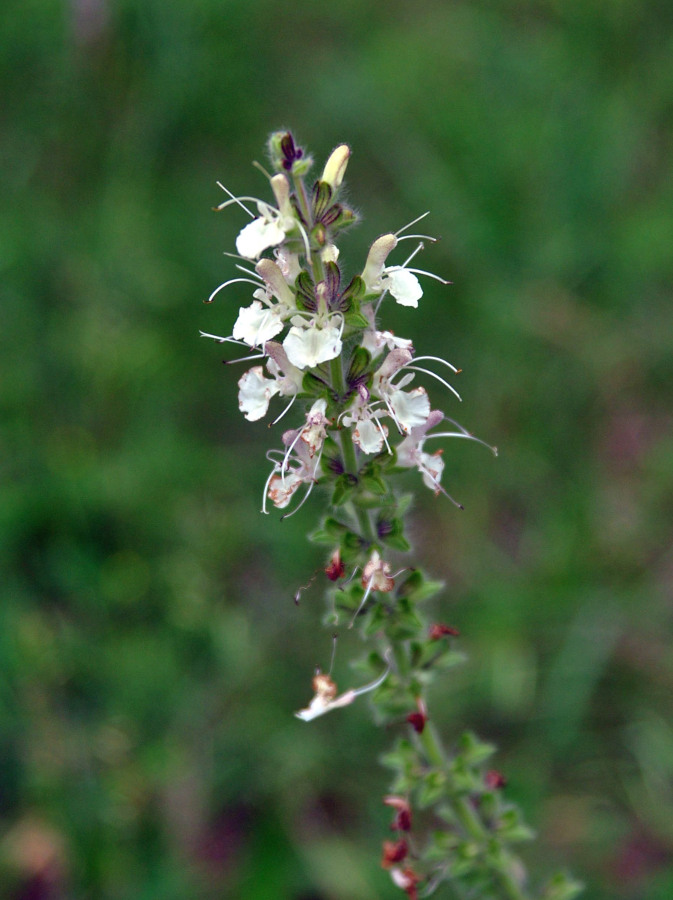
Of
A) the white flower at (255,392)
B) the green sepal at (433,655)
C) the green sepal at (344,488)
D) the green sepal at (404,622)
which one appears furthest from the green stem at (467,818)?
the white flower at (255,392)

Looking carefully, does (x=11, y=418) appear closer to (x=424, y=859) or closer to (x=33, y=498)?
(x=33, y=498)

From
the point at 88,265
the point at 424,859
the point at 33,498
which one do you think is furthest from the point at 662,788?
the point at 88,265

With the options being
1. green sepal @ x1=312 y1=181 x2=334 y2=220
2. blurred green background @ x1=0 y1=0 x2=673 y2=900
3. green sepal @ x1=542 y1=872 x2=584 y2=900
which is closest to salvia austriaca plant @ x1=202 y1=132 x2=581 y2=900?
green sepal @ x1=312 y1=181 x2=334 y2=220

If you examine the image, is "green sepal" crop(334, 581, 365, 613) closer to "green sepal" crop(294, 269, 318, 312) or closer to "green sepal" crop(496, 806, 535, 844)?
"green sepal" crop(294, 269, 318, 312)

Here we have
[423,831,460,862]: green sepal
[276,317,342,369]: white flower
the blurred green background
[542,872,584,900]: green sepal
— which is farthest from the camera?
the blurred green background

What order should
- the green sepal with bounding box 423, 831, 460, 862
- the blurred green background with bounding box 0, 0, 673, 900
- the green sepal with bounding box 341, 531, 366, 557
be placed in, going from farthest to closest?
1. the blurred green background with bounding box 0, 0, 673, 900
2. the green sepal with bounding box 423, 831, 460, 862
3. the green sepal with bounding box 341, 531, 366, 557

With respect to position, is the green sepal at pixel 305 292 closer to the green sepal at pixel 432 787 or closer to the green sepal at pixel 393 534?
the green sepal at pixel 393 534

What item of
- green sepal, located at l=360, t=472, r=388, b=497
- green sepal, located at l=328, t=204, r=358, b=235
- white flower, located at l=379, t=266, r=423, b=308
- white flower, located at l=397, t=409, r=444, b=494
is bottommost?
green sepal, located at l=360, t=472, r=388, b=497

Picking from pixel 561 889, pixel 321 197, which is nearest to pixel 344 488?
pixel 321 197
